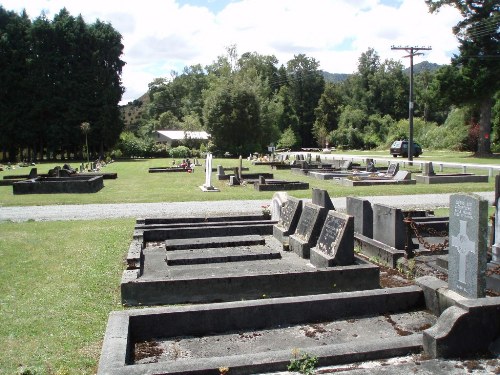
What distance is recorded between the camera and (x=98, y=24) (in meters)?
61.1

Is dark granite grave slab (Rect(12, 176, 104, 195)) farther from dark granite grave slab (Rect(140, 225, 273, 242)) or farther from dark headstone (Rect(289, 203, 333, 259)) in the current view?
dark headstone (Rect(289, 203, 333, 259))

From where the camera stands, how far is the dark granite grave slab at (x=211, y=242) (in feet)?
34.2

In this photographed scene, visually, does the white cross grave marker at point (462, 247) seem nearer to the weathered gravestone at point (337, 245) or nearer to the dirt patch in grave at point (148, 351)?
the weathered gravestone at point (337, 245)

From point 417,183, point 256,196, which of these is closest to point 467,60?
point 417,183

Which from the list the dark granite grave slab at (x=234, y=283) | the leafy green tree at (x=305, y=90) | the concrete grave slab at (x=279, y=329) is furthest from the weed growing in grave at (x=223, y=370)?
the leafy green tree at (x=305, y=90)

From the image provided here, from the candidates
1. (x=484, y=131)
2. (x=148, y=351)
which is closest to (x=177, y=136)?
(x=484, y=131)

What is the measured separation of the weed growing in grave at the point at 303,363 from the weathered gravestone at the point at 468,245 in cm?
231

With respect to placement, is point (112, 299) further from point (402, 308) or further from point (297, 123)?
point (297, 123)

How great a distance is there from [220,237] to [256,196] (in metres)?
9.62

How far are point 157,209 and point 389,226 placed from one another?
30.6ft

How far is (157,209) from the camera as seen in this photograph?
17469mm

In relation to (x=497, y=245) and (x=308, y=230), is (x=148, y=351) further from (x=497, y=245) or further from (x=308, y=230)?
(x=497, y=245)

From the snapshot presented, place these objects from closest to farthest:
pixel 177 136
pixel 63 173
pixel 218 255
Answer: pixel 218 255
pixel 63 173
pixel 177 136

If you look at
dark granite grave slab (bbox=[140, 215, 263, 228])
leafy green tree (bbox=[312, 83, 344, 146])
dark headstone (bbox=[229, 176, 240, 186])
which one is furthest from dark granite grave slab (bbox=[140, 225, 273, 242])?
leafy green tree (bbox=[312, 83, 344, 146])
